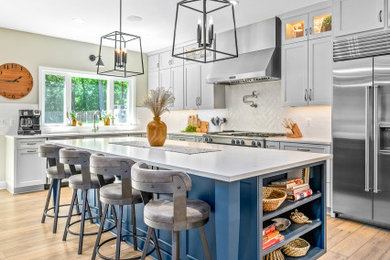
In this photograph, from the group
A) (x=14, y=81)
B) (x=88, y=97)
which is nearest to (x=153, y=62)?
(x=88, y=97)

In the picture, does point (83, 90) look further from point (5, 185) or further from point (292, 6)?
point (292, 6)

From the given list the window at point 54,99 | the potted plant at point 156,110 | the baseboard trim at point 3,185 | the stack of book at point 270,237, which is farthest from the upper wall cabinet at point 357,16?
the baseboard trim at point 3,185

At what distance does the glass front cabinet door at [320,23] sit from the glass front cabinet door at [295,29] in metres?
0.07

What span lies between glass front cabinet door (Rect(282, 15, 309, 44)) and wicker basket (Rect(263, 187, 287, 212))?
8.84 ft

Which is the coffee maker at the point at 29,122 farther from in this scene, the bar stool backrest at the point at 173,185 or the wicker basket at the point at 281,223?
the wicker basket at the point at 281,223

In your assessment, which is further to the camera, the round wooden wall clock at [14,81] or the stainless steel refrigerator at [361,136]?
the round wooden wall clock at [14,81]

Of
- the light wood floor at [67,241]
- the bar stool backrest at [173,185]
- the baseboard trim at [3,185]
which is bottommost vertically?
the light wood floor at [67,241]

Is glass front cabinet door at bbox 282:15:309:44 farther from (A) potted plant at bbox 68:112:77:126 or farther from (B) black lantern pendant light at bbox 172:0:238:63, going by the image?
(A) potted plant at bbox 68:112:77:126

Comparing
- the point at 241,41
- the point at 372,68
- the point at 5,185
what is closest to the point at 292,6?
the point at 241,41

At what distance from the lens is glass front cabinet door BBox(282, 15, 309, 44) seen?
4.04 metres

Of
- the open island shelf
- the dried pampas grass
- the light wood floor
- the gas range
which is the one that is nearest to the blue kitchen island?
the open island shelf

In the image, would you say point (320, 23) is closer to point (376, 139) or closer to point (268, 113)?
point (268, 113)

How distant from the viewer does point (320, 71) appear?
3873 millimetres

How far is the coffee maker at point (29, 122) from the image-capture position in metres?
4.81
